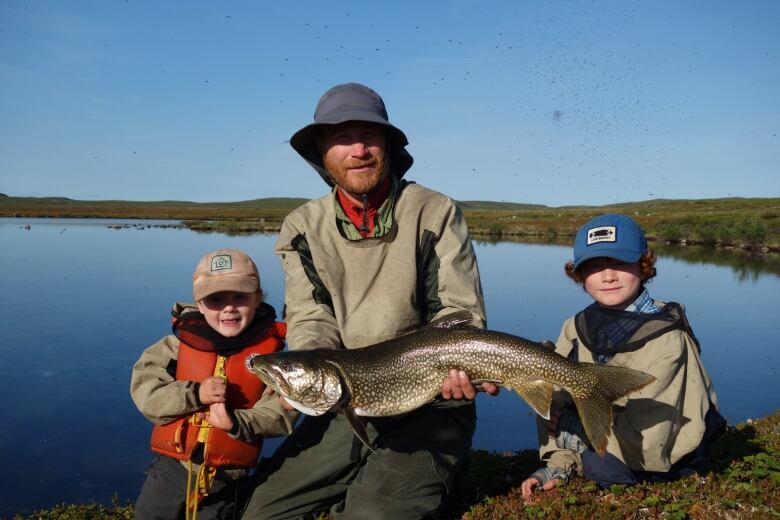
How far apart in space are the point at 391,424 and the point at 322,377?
1020 millimetres

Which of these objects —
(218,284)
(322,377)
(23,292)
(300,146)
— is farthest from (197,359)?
(23,292)

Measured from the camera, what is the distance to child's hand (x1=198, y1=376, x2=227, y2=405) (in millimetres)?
4398

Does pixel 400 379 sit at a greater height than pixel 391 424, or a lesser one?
greater

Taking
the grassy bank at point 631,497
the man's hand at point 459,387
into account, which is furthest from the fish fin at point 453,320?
the grassy bank at point 631,497

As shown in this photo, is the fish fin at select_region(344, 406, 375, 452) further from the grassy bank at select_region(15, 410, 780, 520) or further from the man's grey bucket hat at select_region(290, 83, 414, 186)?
the man's grey bucket hat at select_region(290, 83, 414, 186)

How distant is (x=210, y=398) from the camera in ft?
14.5

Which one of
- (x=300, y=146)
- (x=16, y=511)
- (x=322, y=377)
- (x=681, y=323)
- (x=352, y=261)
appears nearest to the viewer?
(x=322, y=377)

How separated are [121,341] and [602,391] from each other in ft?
41.1

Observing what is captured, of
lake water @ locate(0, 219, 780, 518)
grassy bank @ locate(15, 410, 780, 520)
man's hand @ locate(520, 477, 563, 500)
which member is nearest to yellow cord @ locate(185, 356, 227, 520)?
grassy bank @ locate(15, 410, 780, 520)

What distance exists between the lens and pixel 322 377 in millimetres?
4066

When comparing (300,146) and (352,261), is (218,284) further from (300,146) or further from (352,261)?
(300,146)

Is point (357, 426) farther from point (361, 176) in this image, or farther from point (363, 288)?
point (361, 176)

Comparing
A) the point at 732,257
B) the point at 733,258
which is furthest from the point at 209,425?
the point at 732,257

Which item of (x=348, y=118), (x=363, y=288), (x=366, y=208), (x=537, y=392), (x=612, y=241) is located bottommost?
(x=537, y=392)
